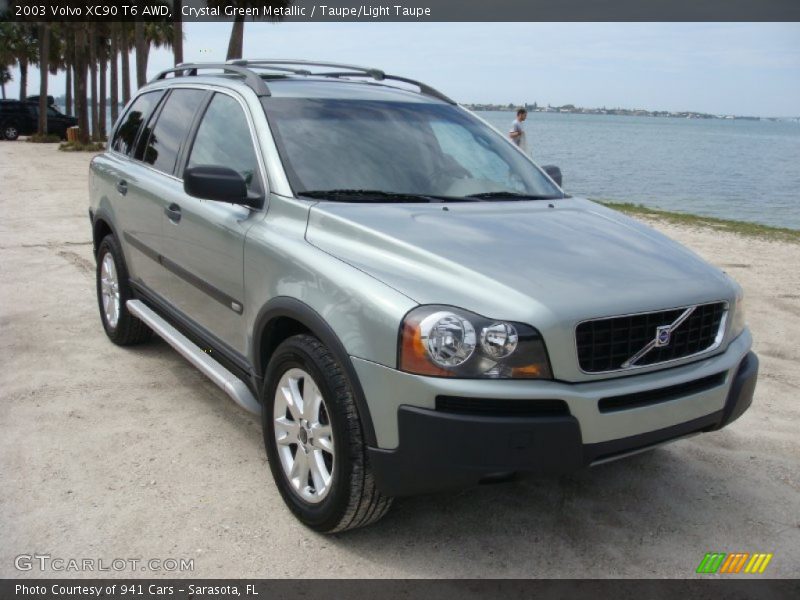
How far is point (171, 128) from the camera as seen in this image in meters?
4.74

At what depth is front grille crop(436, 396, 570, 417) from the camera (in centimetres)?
264

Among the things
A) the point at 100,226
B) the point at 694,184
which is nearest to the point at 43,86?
the point at 694,184

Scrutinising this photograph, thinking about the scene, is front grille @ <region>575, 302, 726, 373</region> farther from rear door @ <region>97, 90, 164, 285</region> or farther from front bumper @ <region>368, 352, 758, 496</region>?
rear door @ <region>97, 90, 164, 285</region>

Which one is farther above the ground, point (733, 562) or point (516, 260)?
point (516, 260)

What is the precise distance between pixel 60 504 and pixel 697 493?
285 centimetres

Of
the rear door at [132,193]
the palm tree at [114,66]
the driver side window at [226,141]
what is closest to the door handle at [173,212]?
the rear door at [132,193]

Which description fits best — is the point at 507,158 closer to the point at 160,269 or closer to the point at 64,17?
the point at 160,269

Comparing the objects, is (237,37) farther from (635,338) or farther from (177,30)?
(635,338)

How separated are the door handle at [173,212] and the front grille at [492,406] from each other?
7.25ft

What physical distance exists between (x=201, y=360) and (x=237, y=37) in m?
22.5

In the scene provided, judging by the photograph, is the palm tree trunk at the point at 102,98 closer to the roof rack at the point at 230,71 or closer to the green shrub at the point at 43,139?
the green shrub at the point at 43,139

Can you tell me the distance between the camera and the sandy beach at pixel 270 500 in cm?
307

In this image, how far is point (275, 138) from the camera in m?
3.67

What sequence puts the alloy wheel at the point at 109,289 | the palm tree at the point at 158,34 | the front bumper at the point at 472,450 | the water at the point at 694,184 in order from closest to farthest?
the front bumper at the point at 472,450, the alloy wheel at the point at 109,289, the water at the point at 694,184, the palm tree at the point at 158,34
